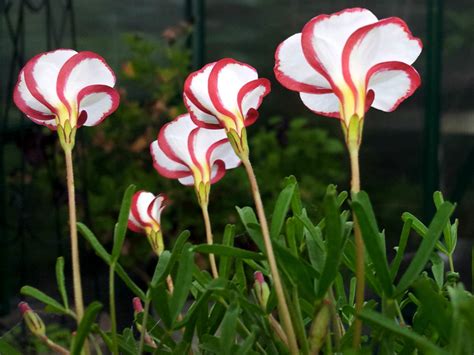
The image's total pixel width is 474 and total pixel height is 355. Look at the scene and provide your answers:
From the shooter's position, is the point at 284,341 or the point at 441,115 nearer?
the point at 284,341

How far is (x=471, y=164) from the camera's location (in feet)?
10.5

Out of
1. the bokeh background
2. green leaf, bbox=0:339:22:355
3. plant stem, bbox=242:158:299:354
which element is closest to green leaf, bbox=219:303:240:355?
plant stem, bbox=242:158:299:354

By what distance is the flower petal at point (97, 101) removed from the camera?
1.73 ft

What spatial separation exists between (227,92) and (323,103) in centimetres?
6

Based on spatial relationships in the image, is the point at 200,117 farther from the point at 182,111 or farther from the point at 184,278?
the point at 182,111

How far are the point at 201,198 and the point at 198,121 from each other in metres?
0.08

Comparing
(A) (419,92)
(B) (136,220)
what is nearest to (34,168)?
(A) (419,92)

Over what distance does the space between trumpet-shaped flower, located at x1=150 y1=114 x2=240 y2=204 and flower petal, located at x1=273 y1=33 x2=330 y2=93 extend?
96mm

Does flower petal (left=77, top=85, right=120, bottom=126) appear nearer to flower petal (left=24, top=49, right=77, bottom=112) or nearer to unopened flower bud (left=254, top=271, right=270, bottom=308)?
flower petal (left=24, top=49, right=77, bottom=112)

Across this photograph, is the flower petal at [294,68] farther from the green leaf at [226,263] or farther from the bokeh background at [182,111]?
the bokeh background at [182,111]

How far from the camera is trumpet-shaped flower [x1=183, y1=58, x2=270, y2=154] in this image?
19.8 inches

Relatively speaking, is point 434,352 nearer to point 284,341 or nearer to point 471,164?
point 284,341

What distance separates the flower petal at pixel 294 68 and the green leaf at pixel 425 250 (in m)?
0.09

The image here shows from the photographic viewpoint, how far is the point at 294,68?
0.49 meters
